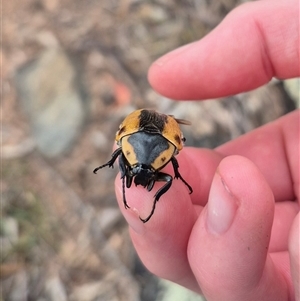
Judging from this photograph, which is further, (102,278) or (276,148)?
(102,278)

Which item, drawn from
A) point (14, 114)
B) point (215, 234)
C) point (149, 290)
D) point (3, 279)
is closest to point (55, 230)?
point (3, 279)

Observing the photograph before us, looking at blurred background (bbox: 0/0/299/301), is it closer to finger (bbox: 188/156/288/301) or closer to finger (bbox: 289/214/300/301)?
finger (bbox: 188/156/288/301)

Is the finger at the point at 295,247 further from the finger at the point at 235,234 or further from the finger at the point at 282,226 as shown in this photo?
the finger at the point at 282,226

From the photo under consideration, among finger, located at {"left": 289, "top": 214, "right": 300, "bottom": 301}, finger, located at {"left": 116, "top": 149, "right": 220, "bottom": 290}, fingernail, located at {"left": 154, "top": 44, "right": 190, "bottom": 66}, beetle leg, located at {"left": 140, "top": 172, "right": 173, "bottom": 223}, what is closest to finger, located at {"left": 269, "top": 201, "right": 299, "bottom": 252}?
finger, located at {"left": 116, "top": 149, "right": 220, "bottom": 290}

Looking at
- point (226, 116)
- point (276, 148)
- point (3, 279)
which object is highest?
point (276, 148)

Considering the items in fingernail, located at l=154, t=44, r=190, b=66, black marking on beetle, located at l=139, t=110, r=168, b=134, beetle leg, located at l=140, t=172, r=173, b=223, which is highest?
black marking on beetle, located at l=139, t=110, r=168, b=134

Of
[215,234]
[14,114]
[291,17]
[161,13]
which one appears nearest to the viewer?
[215,234]

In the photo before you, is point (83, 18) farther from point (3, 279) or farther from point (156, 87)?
point (3, 279)
